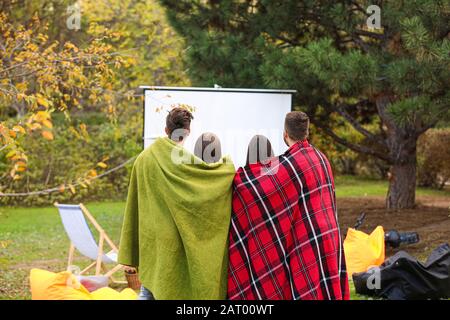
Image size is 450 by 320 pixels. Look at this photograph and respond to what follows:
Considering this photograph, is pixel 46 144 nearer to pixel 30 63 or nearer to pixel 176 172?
pixel 30 63

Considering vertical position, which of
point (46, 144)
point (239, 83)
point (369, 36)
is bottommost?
point (46, 144)

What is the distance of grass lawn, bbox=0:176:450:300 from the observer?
845 cm

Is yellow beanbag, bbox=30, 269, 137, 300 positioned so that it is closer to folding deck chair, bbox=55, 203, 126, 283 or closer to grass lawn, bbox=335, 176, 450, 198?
folding deck chair, bbox=55, 203, 126, 283

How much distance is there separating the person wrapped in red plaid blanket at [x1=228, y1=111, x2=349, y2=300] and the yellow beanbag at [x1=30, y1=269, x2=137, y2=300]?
87cm

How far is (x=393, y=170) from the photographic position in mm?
12000

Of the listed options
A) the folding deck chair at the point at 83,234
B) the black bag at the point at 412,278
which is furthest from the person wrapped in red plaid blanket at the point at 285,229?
the folding deck chair at the point at 83,234

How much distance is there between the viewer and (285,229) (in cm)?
474

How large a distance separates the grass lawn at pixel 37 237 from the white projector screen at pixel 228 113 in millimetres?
2024

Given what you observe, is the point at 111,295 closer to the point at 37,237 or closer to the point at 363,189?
the point at 37,237

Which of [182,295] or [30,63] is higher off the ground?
[30,63]

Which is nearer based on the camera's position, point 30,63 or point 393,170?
point 30,63

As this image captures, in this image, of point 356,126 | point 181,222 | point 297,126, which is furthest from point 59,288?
point 356,126
